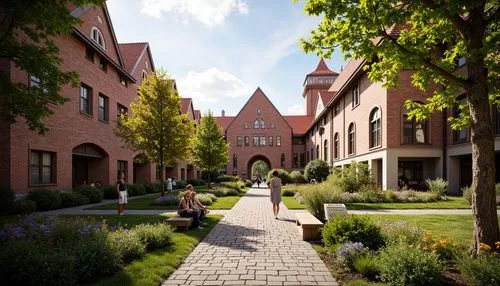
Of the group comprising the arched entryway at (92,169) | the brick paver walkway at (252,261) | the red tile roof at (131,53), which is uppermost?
the red tile roof at (131,53)

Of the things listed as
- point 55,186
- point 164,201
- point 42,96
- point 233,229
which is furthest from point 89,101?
point 233,229

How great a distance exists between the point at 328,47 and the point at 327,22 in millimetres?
586

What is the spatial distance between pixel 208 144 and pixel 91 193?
13.5 m

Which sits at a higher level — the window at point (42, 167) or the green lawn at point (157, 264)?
the window at point (42, 167)

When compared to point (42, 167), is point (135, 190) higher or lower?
lower

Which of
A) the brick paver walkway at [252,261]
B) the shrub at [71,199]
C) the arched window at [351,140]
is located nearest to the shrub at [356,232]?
the brick paver walkway at [252,261]

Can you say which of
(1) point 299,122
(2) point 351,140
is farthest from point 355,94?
(1) point 299,122

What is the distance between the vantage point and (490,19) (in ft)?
20.1

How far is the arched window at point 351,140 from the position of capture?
28.8 m

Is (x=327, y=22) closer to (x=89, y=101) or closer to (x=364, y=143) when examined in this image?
(x=89, y=101)

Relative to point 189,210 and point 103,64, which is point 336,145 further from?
point 189,210

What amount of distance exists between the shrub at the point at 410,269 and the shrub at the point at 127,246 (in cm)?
450

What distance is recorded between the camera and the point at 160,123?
19.5m

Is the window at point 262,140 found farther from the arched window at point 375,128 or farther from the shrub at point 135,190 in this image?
the arched window at point 375,128
